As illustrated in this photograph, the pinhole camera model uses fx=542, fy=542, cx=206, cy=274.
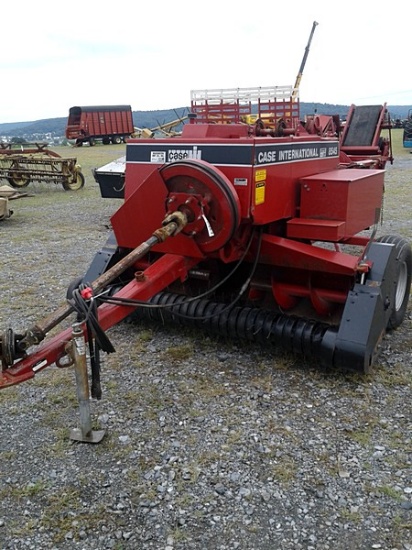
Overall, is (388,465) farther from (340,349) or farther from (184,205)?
(184,205)

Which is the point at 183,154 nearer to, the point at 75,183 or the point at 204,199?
the point at 204,199

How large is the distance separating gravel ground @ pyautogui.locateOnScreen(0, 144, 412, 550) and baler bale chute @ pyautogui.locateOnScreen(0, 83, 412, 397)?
279 millimetres

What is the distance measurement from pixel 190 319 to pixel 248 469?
5.23ft

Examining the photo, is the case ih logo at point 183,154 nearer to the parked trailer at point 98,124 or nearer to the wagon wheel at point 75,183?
the wagon wheel at point 75,183

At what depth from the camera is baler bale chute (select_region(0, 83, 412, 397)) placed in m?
3.14

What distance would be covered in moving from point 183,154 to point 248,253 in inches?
33.5

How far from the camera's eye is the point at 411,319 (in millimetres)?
4562

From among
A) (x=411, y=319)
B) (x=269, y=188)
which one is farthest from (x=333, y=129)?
(x=269, y=188)

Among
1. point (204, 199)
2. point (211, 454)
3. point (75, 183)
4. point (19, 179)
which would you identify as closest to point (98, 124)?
point (19, 179)

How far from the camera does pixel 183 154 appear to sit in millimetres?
3666

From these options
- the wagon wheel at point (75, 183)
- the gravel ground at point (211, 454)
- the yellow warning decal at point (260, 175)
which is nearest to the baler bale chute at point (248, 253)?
the yellow warning decal at point (260, 175)

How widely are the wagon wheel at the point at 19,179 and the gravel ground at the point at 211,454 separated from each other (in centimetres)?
1140

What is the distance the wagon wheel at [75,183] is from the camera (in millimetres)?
14234

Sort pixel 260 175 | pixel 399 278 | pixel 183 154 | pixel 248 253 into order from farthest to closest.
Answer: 1. pixel 399 278
2. pixel 248 253
3. pixel 183 154
4. pixel 260 175
